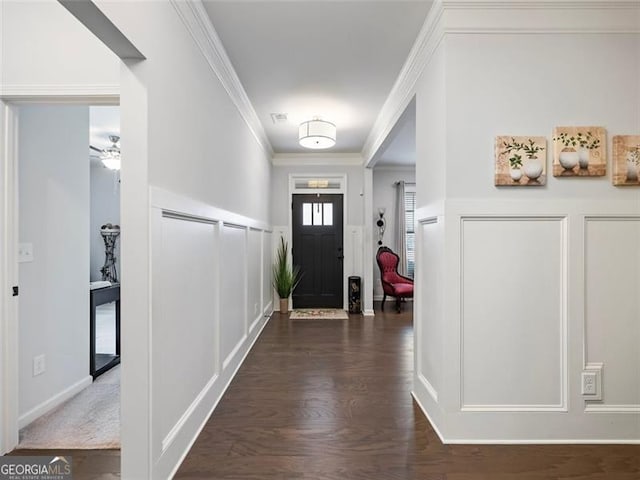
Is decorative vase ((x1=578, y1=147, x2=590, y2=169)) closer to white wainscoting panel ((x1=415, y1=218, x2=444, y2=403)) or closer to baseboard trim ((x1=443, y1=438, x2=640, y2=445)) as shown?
white wainscoting panel ((x1=415, y1=218, x2=444, y2=403))

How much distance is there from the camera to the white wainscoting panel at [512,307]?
2.00 metres

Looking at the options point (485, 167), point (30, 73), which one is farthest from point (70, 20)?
point (485, 167)

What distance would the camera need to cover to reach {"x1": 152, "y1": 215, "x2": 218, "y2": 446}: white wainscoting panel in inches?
62.7

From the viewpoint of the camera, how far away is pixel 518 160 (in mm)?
1998

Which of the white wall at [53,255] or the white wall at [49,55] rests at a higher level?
the white wall at [49,55]

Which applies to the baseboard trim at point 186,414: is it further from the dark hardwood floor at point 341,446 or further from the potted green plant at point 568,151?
the potted green plant at point 568,151

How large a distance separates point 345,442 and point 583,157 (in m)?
2.08

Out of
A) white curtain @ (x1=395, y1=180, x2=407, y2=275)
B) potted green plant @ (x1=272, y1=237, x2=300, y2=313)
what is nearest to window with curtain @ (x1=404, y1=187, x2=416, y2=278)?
white curtain @ (x1=395, y1=180, x2=407, y2=275)

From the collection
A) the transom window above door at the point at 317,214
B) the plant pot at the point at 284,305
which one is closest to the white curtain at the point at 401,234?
the transom window above door at the point at 317,214

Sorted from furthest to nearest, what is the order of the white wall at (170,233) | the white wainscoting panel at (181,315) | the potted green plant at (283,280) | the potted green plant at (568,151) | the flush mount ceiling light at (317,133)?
1. the potted green plant at (283,280)
2. the flush mount ceiling light at (317,133)
3. the potted green plant at (568,151)
4. the white wainscoting panel at (181,315)
5. the white wall at (170,233)

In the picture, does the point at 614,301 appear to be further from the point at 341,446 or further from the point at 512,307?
the point at 341,446

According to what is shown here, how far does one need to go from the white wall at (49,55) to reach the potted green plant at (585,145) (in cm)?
260

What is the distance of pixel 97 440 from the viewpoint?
1.99 m

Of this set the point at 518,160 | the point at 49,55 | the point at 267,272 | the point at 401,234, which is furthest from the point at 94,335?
the point at 401,234
